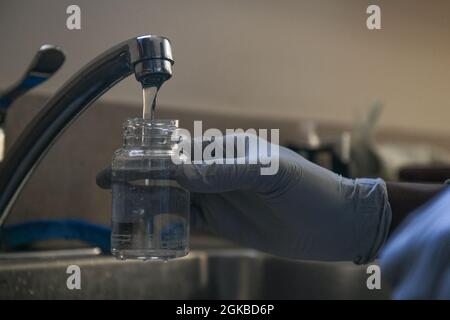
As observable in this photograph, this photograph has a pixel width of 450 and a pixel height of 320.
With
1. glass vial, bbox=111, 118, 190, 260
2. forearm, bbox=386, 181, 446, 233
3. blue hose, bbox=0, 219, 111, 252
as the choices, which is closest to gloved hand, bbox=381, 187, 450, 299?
forearm, bbox=386, 181, 446, 233

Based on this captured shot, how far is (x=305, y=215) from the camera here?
0.57 metres

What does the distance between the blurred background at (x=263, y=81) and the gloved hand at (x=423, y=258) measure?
0.82 feet

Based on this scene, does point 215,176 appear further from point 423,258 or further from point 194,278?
point 194,278

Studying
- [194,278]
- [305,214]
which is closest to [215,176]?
[305,214]

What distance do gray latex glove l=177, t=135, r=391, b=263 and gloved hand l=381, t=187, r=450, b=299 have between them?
0.06 meters

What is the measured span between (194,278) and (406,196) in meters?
0.34

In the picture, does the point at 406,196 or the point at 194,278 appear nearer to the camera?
the point at 406,196

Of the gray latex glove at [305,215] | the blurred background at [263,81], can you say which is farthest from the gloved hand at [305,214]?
the blurred background at [263,81]

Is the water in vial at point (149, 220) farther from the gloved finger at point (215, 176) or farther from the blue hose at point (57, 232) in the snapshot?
the blue hose at point (57, 232)

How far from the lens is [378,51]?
3.38 feet

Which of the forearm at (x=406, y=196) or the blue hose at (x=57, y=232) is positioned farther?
the blue hose at (x=57, y=232)

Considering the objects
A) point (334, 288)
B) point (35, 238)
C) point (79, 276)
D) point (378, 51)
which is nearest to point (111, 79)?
point (79, 276)

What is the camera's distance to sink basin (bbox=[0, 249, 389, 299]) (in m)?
0.61

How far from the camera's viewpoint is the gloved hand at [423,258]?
0.44 m
